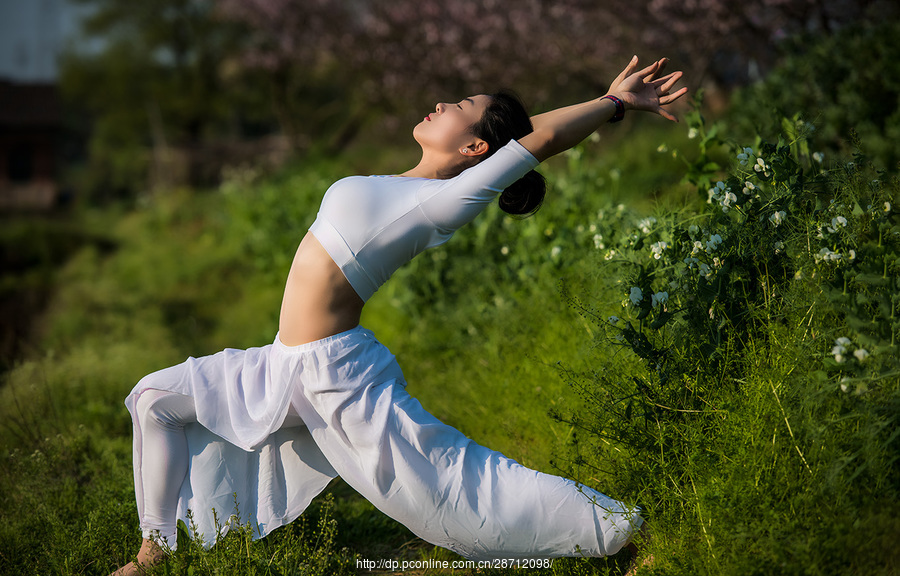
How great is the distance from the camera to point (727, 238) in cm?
240

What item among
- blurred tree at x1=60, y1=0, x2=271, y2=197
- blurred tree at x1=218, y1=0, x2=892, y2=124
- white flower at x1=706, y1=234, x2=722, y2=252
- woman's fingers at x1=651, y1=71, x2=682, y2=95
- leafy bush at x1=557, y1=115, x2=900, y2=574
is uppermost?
woman's fingers at x1=651, y1=71, x2=682, y2=95

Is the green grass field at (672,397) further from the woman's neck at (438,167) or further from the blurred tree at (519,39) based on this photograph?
the blurred tree at (519,39)

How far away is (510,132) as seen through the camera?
8.31ft

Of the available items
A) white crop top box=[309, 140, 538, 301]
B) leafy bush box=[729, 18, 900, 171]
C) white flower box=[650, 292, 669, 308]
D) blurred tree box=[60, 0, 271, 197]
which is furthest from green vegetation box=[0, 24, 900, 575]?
blurred tree box=[60, 0, 271, 197]

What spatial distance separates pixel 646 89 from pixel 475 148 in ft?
1.93

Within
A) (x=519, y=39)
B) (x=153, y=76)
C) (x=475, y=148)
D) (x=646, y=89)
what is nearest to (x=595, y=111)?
(x=646, y=89)

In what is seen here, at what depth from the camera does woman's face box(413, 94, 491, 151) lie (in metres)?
2.48

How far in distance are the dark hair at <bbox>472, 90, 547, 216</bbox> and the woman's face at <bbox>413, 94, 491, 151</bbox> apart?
1.1 inches

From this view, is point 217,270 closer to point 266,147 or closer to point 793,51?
point 793,51

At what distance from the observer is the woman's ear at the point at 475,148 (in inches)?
97.7

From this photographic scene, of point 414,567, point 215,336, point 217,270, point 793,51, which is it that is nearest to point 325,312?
point 414,567

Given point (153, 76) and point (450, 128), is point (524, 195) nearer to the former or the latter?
point (450, 128)

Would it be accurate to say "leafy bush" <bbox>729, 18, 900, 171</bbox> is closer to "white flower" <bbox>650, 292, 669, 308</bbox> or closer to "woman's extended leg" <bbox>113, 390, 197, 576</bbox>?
"white flower" <bbox>650, 292, 669, 308</bbox>

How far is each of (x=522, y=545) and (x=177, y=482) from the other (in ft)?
3.64
